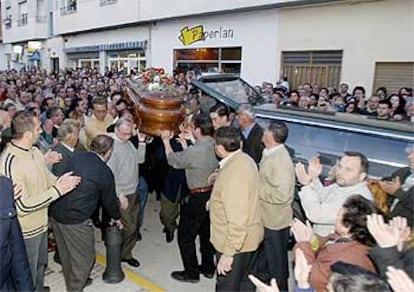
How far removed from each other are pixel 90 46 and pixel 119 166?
19628 millimetres

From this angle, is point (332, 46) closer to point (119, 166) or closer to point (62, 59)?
point (119, 166)

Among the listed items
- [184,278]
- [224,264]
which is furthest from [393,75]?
[224,264]

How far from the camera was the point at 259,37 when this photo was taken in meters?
13.1

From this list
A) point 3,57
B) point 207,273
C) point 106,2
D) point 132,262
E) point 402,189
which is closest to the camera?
point 402,189

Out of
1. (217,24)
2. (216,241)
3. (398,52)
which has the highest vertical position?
(217,24)

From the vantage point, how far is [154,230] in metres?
5.76

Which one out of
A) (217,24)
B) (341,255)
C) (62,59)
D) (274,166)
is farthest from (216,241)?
(62,59)

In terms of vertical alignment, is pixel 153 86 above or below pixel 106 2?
below

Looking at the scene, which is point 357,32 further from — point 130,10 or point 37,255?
point 130,10

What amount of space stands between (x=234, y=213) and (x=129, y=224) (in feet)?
5.77

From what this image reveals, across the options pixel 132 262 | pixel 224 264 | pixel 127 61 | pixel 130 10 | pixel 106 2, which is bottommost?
pixel 132 262

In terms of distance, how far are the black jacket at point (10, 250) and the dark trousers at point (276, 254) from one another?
84.9 inches

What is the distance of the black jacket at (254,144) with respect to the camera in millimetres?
4918

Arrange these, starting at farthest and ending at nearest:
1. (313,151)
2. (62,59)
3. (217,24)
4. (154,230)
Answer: (62,59)
(217,24)
(154,230)
(313,151)
